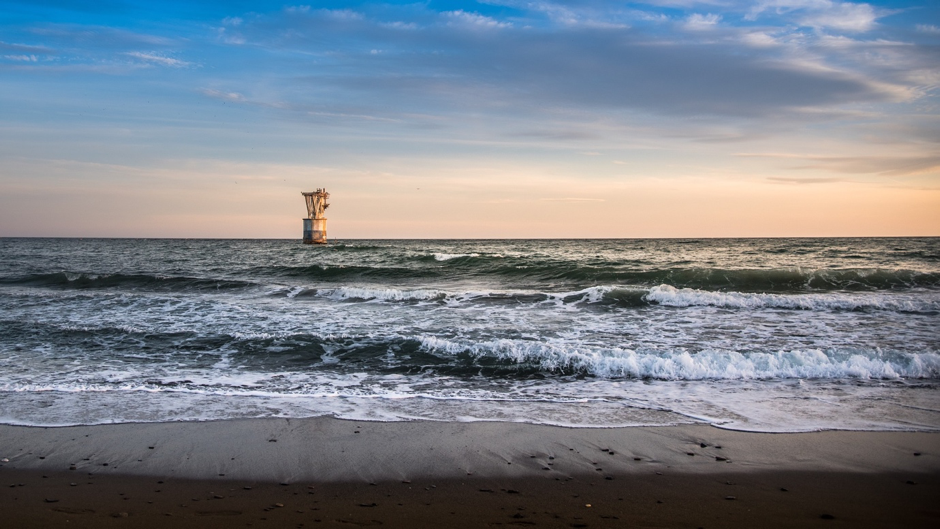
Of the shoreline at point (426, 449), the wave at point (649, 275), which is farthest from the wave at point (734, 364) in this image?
the wave at point (649, 275)

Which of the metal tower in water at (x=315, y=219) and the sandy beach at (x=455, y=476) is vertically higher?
the metal tower in water at (x=315, y=219)

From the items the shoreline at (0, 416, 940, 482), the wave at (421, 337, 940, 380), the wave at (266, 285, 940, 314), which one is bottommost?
the shoreline at (0, 416, 940, 482)

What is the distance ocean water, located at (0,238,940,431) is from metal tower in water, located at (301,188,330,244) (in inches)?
1612

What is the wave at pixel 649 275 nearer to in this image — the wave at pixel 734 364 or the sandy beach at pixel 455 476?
the wave at pixel 734 364

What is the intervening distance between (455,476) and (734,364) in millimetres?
5418

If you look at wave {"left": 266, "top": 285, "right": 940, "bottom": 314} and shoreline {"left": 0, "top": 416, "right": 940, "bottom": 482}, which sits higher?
wave {"left": 266, "top": 285, "right": 940, "bottom": 314}

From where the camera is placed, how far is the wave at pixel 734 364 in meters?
7.88

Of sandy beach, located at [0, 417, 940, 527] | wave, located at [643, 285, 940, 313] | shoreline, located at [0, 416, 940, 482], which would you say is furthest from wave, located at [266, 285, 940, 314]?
sandy beach, located at [0, 417, 940, 527]

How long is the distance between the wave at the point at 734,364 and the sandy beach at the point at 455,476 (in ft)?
8.08

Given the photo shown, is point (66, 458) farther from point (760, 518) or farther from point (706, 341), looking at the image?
point (706, 341)

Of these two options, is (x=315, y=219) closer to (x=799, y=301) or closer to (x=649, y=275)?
(x=649, y=275)

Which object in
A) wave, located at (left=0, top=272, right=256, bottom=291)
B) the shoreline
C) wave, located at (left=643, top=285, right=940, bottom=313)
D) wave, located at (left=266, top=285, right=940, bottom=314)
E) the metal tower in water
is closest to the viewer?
the shoreline

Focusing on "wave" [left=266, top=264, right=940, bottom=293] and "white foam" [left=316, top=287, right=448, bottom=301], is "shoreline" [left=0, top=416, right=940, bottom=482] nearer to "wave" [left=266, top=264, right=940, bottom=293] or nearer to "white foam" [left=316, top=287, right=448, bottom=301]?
"white foam" [left=316, top=287, right=448, bottom=301]

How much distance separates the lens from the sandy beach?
12.4ft
